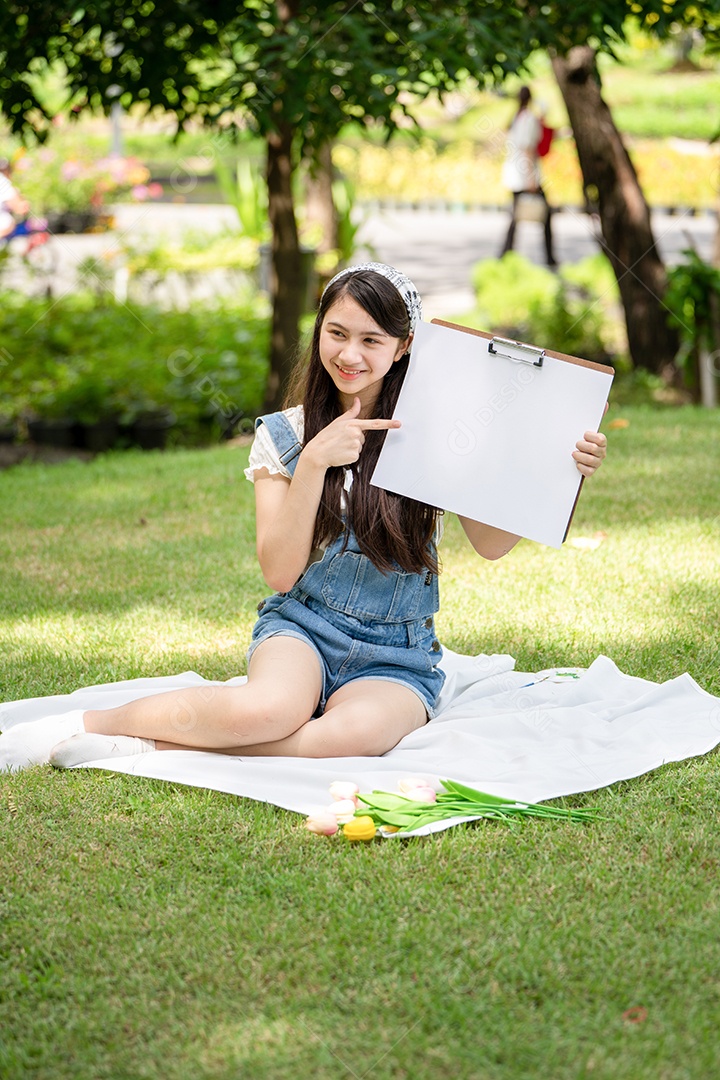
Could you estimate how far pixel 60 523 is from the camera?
4.96m

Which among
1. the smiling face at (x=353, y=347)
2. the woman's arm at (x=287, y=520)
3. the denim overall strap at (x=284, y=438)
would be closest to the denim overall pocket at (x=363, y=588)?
the woman's arm at (x=287, y=520)

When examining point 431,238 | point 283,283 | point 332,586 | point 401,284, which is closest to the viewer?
point 401,284

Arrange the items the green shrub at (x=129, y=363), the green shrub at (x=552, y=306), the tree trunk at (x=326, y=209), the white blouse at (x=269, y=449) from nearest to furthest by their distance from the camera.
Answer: the white blouse at (x=269, y=449) < the green shrub at (x=129, y=363) < the green shrub at (x=552, y=306) < the tree trunk at (x=326, y=209)

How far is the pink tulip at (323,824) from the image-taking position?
2307 mm

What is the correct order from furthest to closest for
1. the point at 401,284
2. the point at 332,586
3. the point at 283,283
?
1. the point at 283,283
2. the point at 332,586
3. the point at 401,284

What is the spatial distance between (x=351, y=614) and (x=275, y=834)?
2.06 ft

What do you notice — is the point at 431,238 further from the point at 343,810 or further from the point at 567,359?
the point at 343,810

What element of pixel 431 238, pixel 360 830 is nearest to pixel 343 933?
pixel 360 830

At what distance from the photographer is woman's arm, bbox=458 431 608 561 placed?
264cm

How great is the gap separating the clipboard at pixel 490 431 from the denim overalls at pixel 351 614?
0.69ft

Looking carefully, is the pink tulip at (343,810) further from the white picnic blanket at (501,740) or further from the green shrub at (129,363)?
the green shrub at (129,363)

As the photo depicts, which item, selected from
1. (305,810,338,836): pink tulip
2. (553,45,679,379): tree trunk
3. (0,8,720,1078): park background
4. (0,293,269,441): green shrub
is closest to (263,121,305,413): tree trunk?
(0,293,269,441): green shrub

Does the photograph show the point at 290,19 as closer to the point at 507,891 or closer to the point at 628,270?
the point at 628,270

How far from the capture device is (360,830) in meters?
2.27
